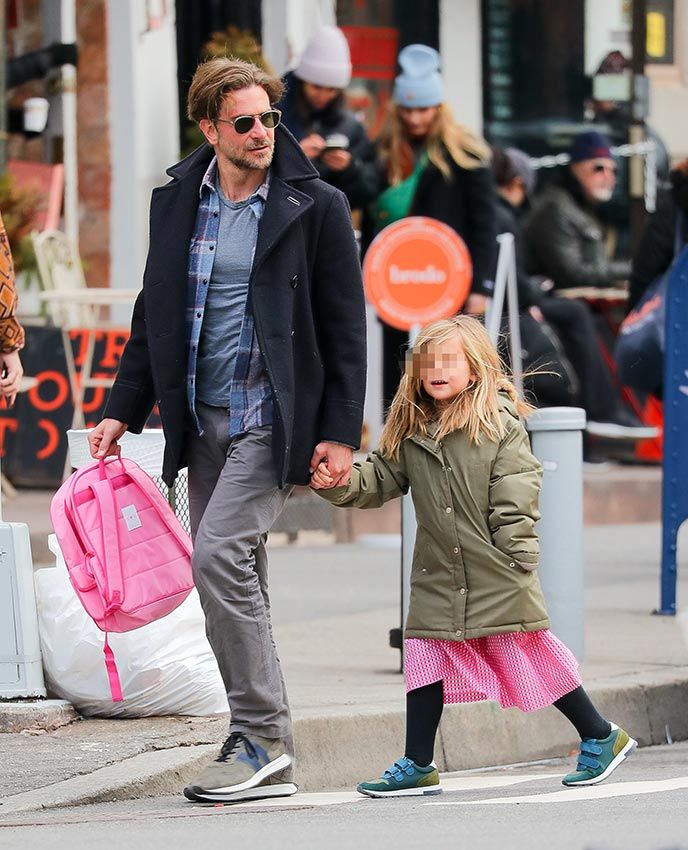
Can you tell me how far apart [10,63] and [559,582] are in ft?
21.1

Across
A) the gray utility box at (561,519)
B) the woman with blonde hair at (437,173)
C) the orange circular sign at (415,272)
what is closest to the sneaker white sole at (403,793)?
the gray utility box at (561,519)

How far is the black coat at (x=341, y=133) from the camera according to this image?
11.6 meters

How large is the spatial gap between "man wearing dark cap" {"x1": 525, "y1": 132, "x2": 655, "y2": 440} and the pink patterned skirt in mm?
7990

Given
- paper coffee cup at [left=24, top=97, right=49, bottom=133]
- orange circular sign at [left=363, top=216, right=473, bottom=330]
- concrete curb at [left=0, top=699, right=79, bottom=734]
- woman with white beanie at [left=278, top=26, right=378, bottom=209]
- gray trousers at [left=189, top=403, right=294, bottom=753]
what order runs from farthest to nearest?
paper coffee cup at [left=24, top=97, right=49, bottom=133], woman with white beanie at [left=278, top=26, right=378, bottom=209], orange circular sign at [left=363, top=216, right=473, bottom=330], concrete curb at [left=0, top=699, right=79, bottom=734], gray trousers at [left=189, top=403, right=294, bottom=753]

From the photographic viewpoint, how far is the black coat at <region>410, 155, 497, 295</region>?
1170cm

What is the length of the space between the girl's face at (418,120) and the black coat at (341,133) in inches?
11.5

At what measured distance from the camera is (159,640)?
651 cm

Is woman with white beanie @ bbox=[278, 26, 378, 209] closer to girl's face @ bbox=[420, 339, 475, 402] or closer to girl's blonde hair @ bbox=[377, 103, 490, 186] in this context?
girl's blonde hair @ bbox=[377, 103, 490, 186]

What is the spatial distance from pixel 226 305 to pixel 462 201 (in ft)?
20.3

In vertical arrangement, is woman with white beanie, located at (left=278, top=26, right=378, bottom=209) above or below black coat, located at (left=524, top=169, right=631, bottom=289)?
above

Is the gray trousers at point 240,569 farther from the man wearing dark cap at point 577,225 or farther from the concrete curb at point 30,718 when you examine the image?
the man wearing dark cap at point 577,225

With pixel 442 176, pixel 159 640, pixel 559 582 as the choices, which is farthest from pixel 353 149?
pixel 159 640

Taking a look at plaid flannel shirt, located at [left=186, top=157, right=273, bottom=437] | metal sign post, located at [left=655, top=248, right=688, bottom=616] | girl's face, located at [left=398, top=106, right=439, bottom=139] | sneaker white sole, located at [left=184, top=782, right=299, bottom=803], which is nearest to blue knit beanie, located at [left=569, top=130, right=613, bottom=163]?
girl's face, located at [left=398, top=106, right=439, bottom=139]

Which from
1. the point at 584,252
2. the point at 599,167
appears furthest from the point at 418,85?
the point at 599,167
